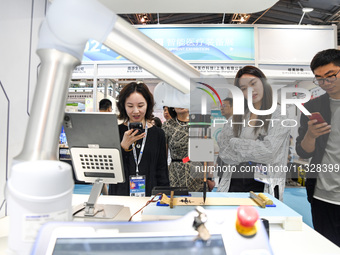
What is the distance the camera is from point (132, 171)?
1708 millimetres

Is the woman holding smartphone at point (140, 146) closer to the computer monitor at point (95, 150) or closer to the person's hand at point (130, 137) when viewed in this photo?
the person's hand at point (130, 137)

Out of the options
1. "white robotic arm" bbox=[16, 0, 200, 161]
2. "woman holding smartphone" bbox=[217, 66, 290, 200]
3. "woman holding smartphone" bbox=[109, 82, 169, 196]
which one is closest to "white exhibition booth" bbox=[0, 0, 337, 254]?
"woman holding smartphone" bbox=[109, 82, 169, 196]

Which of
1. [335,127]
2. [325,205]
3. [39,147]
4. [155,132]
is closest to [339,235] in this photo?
[325,205]

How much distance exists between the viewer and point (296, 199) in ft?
14.4

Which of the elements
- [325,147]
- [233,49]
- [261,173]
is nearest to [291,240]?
[261,173]

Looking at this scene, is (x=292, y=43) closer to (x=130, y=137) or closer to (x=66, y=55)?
(x=130, y=137)

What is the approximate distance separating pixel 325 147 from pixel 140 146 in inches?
46.6

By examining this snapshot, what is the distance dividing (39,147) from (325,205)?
1668 mm

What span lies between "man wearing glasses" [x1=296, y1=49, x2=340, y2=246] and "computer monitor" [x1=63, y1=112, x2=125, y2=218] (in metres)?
1.17

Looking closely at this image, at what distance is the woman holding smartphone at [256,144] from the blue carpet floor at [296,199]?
2.35 m

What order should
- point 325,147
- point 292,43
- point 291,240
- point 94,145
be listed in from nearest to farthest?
1. point 291,240
2. point 94,145
3. point 325,147
4. point 292,43

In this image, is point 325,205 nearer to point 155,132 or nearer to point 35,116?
point 155,132

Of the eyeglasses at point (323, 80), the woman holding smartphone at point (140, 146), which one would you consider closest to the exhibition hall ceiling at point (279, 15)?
the woman holding smartphone at point (140, 146)

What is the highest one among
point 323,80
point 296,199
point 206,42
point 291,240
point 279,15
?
point 279,15
